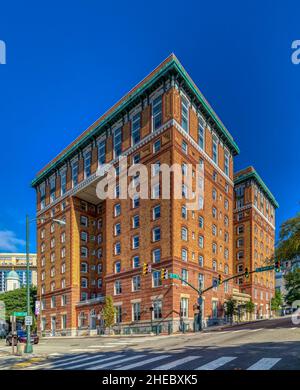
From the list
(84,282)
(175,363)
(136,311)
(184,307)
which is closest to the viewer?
(175,363)

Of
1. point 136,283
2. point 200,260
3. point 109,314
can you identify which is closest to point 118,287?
point 109,314

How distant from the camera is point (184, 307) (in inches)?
1722

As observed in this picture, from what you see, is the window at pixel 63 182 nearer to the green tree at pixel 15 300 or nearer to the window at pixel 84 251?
the window at pixel 84 251

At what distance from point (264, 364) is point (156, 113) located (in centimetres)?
4025

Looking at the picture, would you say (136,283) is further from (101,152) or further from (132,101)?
(132,101)

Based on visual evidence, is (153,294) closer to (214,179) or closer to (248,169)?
(214,179)

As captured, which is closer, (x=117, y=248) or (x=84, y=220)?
(x=117, y=248)

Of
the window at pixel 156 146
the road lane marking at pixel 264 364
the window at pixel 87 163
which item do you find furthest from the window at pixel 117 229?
the road lane marking at pixel 264 364

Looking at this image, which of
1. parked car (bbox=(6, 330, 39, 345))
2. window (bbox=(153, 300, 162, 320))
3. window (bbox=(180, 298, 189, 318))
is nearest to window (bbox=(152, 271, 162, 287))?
window (bbox=(153, 300, 162, 320))

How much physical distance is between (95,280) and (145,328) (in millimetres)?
22576

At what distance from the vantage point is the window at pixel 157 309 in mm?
42812

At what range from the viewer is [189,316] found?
44.0m

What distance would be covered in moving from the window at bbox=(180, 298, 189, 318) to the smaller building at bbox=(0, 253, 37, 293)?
7781 centimetres

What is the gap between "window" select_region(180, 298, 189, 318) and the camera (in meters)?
42.9
